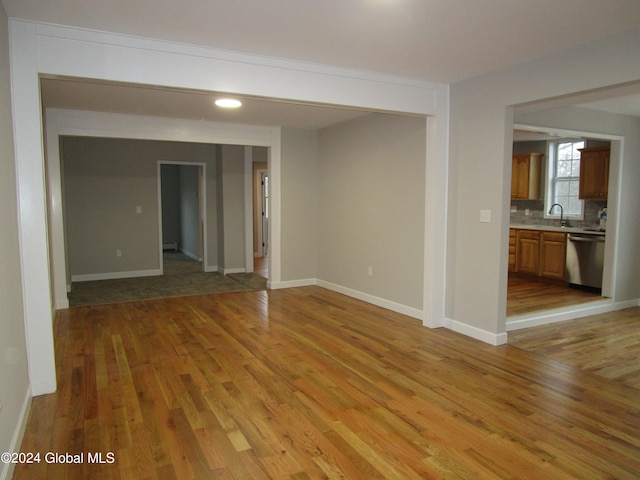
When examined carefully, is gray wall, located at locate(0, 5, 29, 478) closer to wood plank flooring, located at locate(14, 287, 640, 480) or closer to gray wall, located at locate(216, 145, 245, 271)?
wood plank flooring, located at locate(14, 287, 640, 480)

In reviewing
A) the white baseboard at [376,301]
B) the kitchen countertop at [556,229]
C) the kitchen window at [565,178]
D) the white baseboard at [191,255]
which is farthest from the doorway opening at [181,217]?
the kitchen window at [565,178]

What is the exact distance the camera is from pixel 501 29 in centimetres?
288

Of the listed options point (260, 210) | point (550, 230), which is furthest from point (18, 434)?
point (260, 210)

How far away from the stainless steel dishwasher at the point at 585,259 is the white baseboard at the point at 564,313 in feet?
1.92

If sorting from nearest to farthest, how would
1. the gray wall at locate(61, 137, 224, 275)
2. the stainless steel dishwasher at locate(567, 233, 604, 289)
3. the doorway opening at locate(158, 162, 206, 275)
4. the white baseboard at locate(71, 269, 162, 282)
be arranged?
the stainless steel dishwasher at locate(567, 233, 604, 289)
the gray wall at locate(61, 137, 224, 275)
the white baseboard at locate(71, 269, 162, 282)
the doorway opening at locate(158, 162, 206, 275)

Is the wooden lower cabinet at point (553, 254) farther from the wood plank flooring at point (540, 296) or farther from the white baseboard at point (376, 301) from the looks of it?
the white baseboard at point (376, 301)

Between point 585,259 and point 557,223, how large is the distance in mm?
1283

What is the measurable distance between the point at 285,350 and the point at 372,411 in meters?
1.29

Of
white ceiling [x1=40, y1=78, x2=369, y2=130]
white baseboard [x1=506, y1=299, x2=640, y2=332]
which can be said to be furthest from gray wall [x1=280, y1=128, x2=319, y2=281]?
white baseboard [x1=506, y1=299, x2=640, y2=332]

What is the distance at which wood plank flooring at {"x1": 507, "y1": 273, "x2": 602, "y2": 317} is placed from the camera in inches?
208

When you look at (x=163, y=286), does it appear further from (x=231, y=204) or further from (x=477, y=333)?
(x=477, y=333)

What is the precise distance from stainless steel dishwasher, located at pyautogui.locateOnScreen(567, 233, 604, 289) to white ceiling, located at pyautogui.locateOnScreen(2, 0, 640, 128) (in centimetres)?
350

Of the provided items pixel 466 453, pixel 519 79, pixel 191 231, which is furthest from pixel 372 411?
pixel 191 231

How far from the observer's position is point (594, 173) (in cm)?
626
